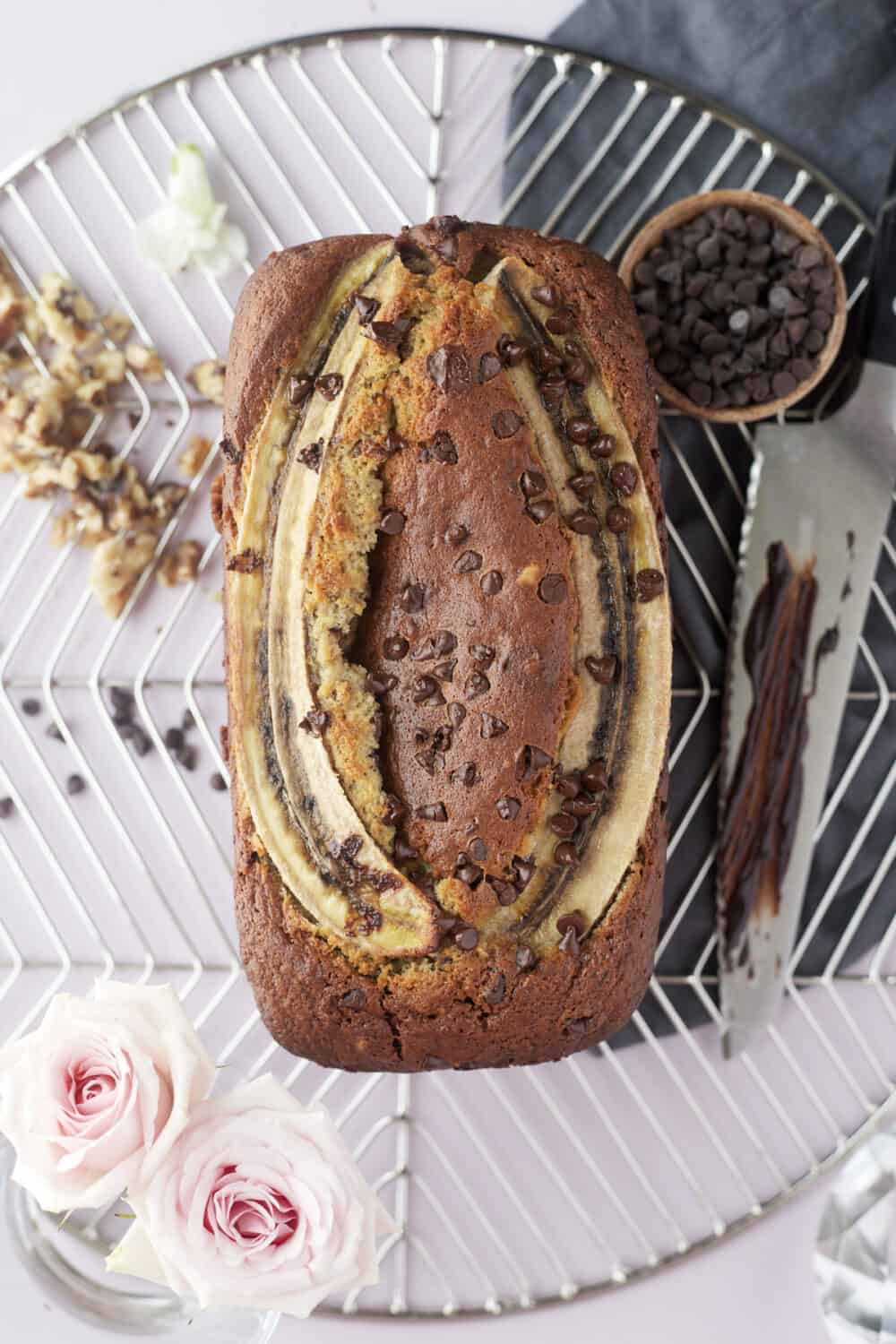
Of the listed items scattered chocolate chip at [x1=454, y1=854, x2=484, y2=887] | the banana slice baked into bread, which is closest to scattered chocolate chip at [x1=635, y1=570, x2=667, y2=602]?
the banana slice baked into bread

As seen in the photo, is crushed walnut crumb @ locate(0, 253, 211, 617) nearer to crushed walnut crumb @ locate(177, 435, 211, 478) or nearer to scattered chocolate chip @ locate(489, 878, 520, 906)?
crushed walnut crumb @ locate(177, 435, 211, 478)

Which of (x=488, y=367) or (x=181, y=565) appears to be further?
(x=181, y=565)

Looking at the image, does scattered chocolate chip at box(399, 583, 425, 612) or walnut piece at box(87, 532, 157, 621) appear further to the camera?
walnut piece at box(87, 532, 157, 621)

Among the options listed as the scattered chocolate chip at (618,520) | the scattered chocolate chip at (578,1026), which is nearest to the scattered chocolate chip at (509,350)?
the scattered chocolate chip at (618,520)

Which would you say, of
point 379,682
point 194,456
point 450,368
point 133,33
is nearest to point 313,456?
point 450,368

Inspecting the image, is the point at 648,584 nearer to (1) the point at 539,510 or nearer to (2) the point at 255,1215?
(1) the point at 539,510

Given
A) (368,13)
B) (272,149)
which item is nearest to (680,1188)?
(272,149)

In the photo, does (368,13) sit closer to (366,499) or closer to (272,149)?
(272,149)

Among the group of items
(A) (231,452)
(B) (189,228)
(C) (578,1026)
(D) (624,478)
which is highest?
(B) (189,228)
